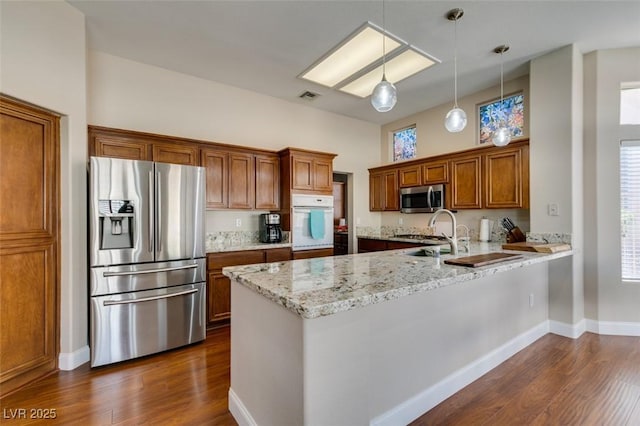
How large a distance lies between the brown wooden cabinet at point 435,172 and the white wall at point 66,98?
439cm

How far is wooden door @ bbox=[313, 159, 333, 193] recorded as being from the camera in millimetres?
4324

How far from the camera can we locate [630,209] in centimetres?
311

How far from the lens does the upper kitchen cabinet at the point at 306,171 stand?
13.4 feet

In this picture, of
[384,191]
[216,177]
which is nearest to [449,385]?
[216,177]

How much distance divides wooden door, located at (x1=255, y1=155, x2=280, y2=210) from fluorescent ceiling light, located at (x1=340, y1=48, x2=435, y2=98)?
1459 millimetres

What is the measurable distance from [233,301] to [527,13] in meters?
3.46

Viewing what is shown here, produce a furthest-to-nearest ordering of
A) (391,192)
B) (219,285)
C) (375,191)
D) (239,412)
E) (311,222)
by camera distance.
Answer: (375,191), (391,192), (311,222), (219,285), (239,412)

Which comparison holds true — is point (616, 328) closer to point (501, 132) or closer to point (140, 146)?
point (501, 132)

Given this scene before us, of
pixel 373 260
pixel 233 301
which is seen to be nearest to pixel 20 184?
pixel 233 301

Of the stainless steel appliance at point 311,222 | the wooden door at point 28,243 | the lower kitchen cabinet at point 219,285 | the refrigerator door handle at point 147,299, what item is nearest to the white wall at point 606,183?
the stainless steel appliance at point 311,222

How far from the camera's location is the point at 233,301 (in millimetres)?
1870

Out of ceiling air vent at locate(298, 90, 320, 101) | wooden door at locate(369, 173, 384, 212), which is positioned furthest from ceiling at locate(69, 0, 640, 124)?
wooden door at locate(369, 173, 384, 212)

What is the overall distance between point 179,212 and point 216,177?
3.03ft

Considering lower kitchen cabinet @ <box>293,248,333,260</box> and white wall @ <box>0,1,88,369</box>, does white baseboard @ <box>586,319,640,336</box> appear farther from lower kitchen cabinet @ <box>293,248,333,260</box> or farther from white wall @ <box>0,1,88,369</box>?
white wall @ <box>0,1,88,369</box>
